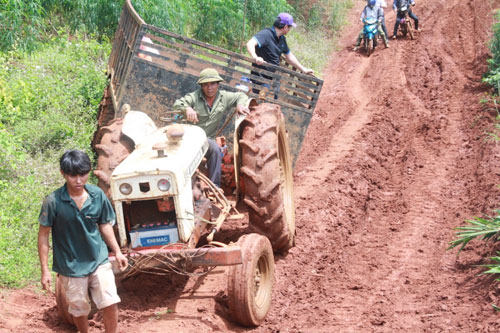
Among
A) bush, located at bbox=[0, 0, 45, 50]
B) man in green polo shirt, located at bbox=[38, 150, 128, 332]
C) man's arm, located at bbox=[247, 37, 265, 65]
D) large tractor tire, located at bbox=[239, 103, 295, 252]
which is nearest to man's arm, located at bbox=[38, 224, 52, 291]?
man in green polo shirt, located at bbox=[38, 150, 128, 332]

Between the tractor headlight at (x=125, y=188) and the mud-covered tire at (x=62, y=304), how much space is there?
942 mm

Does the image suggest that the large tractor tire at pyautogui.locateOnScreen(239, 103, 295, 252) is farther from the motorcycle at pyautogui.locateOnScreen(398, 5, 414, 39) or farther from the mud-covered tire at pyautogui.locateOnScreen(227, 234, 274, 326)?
the motorcycle at pyautogui.locateOnScreen(398, 5, 414, 39)

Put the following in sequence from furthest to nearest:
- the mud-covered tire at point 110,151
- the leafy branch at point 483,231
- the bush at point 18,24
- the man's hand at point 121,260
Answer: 1. the bush at point 18,24
2. the leafy branch at point 483,231
3. the mud-covered tire at point 110,151
4. the man's hand at point 121,260

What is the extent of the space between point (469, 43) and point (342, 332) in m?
14.5

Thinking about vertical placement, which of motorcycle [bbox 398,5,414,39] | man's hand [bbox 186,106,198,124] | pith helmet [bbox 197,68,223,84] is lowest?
man's hand [bbox 186,106,198,124]

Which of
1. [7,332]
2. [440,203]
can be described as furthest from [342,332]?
[440,203]

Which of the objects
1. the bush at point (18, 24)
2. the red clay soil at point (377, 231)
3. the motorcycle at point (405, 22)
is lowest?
the red clay soil at point (377, 231)

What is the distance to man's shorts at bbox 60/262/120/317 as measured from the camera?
504cm

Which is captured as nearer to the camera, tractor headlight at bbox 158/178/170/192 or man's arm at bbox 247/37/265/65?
tractor headlight at bbox 158/178/170/192

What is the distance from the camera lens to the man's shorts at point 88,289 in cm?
504

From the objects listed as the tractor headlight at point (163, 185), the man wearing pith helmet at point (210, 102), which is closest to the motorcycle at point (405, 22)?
the man wearing pith helmet at point (210, 102)

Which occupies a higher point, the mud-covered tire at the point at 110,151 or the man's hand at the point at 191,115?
the man's hand at the point at 191,115

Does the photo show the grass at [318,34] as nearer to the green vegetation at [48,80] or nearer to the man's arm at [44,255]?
the green vegetation at [48,80]

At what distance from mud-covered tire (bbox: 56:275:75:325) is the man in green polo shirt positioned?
20.7 inches
